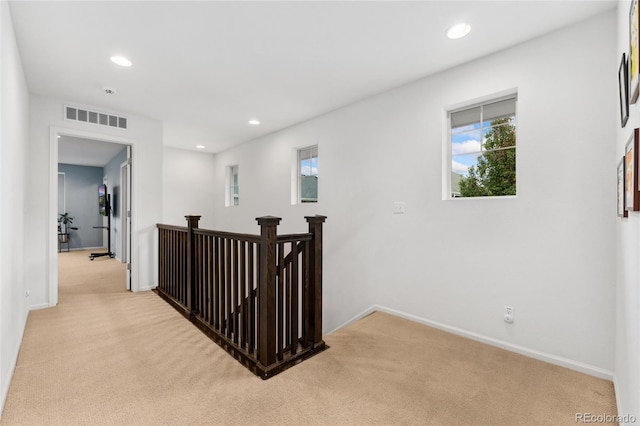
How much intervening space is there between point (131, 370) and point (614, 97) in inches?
149

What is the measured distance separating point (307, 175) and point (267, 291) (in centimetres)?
284

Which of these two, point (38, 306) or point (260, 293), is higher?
point (260, 293)

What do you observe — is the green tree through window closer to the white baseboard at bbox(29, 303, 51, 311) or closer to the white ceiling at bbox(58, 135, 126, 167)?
the white baseboard at bbox(29, 303, 51, 311)

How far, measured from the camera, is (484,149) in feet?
8.91

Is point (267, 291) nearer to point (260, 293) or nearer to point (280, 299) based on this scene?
point (260, 293)

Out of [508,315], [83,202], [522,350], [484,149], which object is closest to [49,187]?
[484,149]

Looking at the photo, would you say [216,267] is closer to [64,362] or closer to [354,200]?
[64,362]

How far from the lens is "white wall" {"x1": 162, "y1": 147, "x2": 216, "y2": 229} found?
20.5 feet

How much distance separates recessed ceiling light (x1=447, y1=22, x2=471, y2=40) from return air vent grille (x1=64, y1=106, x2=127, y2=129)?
162 inches

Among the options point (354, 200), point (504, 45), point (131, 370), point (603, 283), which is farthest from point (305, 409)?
point (504, 45)

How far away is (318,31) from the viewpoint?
2.27 meters

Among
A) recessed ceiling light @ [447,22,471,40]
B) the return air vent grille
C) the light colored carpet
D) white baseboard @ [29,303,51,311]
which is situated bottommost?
the light colored carpet

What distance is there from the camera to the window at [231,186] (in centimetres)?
645

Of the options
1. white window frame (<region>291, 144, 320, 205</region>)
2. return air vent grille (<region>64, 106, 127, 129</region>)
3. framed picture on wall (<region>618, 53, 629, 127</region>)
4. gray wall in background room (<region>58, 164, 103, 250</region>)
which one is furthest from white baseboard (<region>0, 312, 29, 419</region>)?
gray wall in background room (<region>58, 164, 103, 250</region>)
